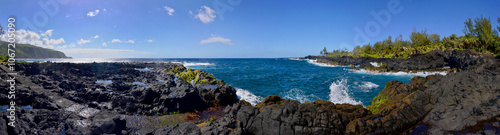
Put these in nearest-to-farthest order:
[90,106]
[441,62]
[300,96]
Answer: [90,106] < [300,96] < [441,62]

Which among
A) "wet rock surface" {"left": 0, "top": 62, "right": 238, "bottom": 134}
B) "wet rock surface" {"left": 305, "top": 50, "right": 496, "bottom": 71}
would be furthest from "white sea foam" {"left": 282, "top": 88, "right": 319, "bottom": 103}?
"wet rock surface" {"left": 305, "top": 50, "right": 496, "bottom": 71}

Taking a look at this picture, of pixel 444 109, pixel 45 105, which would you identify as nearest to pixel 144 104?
pixel 45 105

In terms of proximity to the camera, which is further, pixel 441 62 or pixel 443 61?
pixel 443 61

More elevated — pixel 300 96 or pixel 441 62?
pixel 441 62

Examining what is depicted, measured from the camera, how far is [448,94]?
396 inches

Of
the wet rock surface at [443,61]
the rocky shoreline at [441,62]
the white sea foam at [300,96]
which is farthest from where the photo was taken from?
the rocky shoreline at [441,62]

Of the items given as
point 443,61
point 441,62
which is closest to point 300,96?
point 441,62

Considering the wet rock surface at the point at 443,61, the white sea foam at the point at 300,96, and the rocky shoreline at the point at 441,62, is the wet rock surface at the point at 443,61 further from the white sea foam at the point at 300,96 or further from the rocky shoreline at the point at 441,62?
the white sea foam at the point at 300,96

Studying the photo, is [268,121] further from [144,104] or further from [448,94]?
[144,104]

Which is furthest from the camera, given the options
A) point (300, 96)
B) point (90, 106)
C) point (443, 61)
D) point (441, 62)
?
point (443, 61)

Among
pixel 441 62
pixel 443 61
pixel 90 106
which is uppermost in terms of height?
pixel 443 61

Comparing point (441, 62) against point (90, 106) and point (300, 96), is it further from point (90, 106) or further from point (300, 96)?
point (90, 106)

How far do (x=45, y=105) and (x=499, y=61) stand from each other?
60518mm

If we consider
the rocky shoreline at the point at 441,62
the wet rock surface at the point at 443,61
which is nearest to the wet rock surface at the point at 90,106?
the rocky shoreline at the point at 441,62
